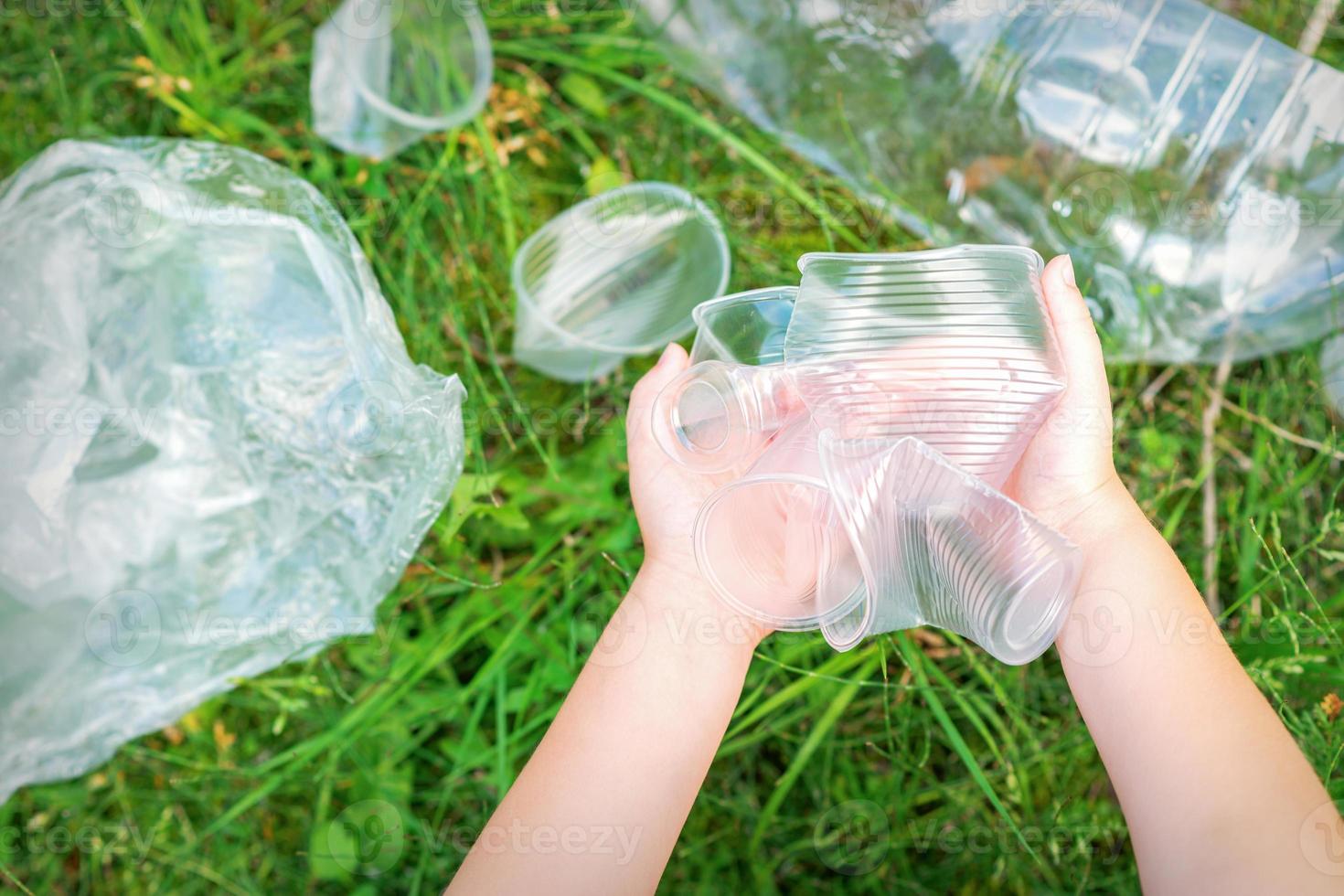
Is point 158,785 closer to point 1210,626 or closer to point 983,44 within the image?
point 1210,626

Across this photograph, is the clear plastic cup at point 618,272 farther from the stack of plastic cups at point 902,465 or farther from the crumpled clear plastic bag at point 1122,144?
the stack of plastic cups at point 902,465

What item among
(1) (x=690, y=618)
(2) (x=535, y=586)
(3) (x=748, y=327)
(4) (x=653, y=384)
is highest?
(3) (x=748, y=327)

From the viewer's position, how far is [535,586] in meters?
1.82

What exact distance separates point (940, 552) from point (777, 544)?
23 centimetres

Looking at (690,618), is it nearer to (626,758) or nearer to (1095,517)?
(626,758)

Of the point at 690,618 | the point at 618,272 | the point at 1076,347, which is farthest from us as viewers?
the point at 618,272

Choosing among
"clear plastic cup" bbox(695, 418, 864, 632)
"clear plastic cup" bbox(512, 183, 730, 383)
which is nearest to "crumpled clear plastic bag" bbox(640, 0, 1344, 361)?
"clear plastic cup" bbox(512, 183, 730, 383)

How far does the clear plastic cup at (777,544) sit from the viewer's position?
1232 millimetres

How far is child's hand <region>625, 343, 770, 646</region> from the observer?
4.70 ft

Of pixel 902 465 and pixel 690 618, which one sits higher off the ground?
pixel 902 465

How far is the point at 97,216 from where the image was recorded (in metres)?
1.63

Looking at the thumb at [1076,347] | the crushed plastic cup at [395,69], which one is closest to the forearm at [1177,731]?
the thumb at [1076,347]

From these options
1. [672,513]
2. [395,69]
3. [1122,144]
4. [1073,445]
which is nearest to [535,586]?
[672,513]

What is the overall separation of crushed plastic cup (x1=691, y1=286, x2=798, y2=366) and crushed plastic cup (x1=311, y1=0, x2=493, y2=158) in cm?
80
